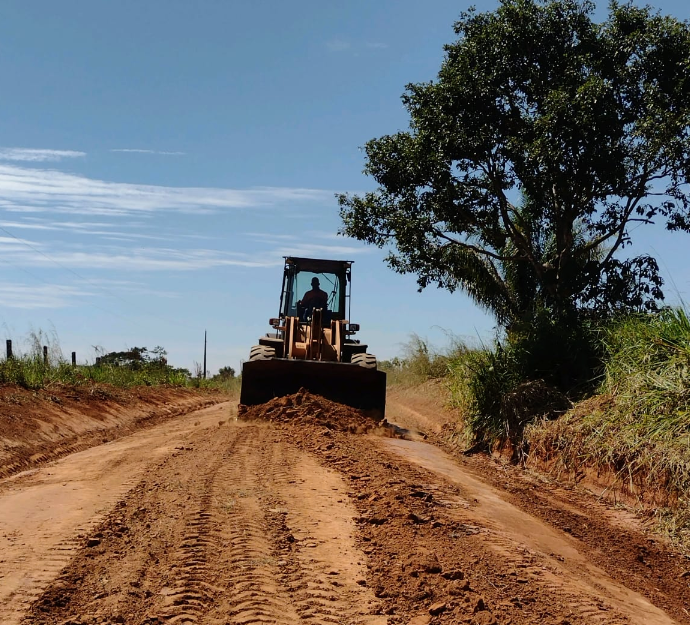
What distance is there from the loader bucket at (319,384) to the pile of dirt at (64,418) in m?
3.01

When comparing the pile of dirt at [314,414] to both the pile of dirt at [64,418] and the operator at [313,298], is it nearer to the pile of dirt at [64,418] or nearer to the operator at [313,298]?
the operator at [313,298]

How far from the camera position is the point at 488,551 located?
5539 mm

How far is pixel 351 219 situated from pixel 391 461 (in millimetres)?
6527

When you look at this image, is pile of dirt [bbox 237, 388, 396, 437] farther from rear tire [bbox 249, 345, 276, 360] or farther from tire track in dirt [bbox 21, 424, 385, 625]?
tire track in dirt [bbox 21, 424, 385, 625]

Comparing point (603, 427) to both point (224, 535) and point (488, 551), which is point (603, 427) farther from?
point (224, 535)

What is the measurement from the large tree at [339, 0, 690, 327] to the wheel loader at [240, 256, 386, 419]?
62.1 inches

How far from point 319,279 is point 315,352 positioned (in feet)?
7.62

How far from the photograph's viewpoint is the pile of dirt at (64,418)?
1152 cm

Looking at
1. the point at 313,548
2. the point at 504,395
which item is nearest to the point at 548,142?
the point at 504,395

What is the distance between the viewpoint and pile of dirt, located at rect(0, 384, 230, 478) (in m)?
11.5

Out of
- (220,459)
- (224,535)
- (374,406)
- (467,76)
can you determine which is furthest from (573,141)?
(224,535)

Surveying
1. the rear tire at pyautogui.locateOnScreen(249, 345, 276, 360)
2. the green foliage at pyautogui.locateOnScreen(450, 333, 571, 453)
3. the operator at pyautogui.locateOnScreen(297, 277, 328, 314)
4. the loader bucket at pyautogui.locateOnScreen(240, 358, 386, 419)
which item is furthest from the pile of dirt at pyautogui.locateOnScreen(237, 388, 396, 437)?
the operator at pyautogui.locateOnScreen(297, 277, 328, 314)

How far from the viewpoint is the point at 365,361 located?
44.9ft

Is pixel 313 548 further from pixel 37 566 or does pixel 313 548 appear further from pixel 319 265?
pixel 319 265
